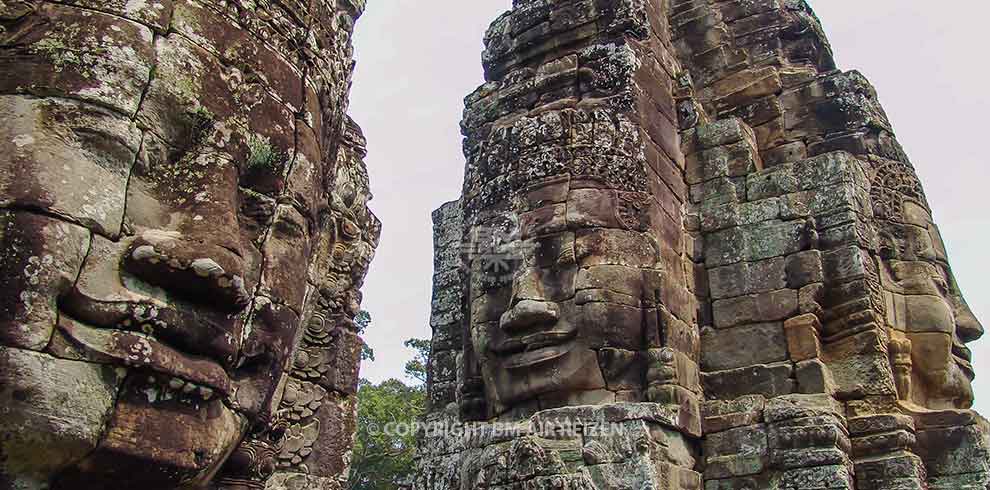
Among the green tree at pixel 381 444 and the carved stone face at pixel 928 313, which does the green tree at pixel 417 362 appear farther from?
the carved stone face at pixel 928 313

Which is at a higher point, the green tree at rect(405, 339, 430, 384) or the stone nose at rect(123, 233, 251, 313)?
the green tree at rect(405, 339, 430, 384)

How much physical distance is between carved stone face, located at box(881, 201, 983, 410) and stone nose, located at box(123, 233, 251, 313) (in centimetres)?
710

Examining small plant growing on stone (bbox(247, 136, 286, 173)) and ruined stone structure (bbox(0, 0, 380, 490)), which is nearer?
ruined stone structure (bbox(0, 0, 380, 490))

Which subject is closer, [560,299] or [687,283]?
[560,299]

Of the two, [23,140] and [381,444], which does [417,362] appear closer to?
[381,444]

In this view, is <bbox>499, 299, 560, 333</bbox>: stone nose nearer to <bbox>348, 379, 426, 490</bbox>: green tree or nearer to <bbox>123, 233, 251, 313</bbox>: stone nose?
<bbox>123, 233, 251, 313</bbox>: stone nose

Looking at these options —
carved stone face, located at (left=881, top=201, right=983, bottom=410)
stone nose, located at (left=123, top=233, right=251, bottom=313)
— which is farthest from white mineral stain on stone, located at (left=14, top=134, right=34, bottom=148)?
carved stone face, located at (left=881, top=201, right=983, bottom=410)

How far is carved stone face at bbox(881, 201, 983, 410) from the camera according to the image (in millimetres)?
8055

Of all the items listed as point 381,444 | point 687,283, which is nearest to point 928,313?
point 687,283

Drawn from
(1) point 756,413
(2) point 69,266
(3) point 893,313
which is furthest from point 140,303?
(3) point 893,313

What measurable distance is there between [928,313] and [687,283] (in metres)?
2.21

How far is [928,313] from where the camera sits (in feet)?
26.8

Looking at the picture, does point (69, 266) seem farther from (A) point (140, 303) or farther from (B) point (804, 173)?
(B) point (804, 173)

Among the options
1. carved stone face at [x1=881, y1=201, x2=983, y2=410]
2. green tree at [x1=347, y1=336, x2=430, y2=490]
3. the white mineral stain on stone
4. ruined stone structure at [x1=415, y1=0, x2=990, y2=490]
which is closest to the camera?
the white mineral stain on stone
